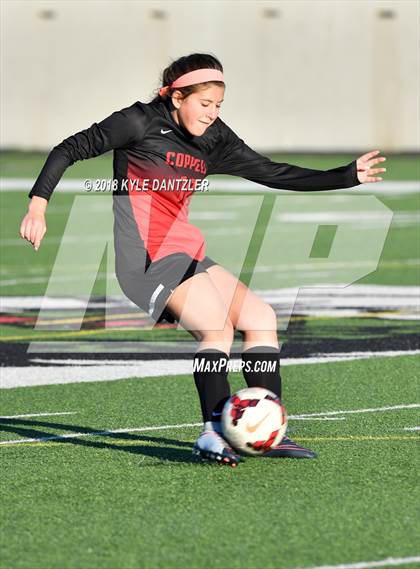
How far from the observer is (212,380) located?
23.5ft

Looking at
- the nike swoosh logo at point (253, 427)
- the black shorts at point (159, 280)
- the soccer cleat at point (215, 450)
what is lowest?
the soccer cleat at point (215, 450)

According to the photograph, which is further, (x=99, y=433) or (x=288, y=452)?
(x=99, y=433)

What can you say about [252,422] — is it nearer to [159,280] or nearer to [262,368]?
[262,368]

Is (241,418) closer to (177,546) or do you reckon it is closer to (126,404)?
(177,546)

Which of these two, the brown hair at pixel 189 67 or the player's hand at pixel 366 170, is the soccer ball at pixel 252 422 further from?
the brown hair at pixel 189 67

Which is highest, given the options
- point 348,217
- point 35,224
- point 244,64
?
point 244,64

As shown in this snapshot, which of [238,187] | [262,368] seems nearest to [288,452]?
[262,368]

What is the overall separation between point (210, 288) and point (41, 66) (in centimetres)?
3623

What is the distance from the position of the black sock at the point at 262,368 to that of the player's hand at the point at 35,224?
1.31m

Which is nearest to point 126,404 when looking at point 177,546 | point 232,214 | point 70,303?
point 177,546

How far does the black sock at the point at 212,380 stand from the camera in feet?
23.4

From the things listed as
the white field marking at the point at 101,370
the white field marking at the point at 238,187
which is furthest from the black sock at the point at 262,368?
the white field marking at the point at 238,187

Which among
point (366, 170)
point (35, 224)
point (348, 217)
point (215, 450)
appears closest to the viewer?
point (35, 224)

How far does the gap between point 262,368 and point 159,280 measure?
0.74 m
